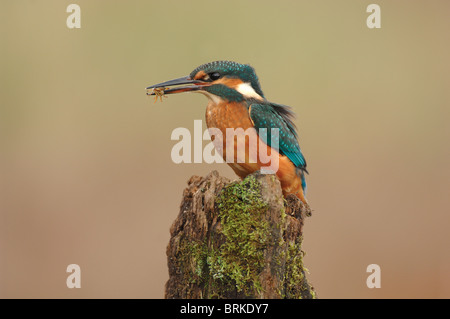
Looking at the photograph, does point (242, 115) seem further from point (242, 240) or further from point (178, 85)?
point (242, 240)

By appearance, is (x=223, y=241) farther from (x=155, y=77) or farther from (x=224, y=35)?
(x=224, y=35)

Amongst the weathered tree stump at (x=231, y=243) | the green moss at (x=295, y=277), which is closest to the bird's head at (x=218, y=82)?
the weathered tree stump at (x=231, y=243)

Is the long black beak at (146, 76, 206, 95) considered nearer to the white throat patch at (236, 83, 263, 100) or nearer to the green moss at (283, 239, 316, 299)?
the white throat patch at (236, 83, 263, 100)

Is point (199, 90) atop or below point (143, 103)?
below

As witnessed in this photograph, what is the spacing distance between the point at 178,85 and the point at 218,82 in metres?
0.23

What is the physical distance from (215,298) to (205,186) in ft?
1.62

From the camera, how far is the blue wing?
2.93 metres

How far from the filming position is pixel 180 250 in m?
2.23

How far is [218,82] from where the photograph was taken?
2.93 m

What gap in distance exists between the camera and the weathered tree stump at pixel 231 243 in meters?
2.15

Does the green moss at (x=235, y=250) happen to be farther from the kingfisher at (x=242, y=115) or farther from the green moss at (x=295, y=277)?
the kingfisher at (x=242, y=115)

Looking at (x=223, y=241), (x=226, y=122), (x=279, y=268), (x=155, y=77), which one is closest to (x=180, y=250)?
(x=223, y=241)

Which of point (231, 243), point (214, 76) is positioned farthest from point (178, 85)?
point (231, 243)

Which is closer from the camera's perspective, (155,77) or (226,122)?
(226,122)
